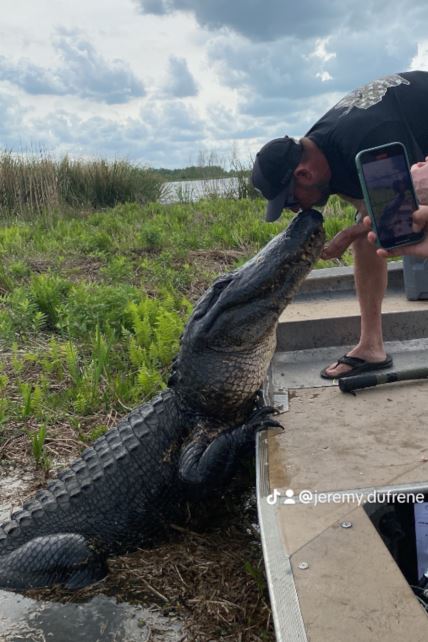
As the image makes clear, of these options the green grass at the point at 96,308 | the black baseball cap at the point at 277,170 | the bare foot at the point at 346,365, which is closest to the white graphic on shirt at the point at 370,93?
the black baseball cap at the point at 277,170

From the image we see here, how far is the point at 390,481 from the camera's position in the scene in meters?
2.26

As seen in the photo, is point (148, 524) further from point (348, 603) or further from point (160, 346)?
point (160, 346)

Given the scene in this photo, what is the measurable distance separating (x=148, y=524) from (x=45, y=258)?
5.74 m

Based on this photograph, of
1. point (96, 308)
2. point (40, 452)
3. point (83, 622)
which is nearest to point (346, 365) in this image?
point (40, 452)

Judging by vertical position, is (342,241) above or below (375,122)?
below

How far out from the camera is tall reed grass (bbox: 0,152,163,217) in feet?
42.1

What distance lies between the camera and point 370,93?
327cm

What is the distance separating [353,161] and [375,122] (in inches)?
8.3

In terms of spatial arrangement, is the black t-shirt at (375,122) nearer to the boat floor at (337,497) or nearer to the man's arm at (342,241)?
the man's arm at (342,241)

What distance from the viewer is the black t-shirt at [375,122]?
10.2 ft

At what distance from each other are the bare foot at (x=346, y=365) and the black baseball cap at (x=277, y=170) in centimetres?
86

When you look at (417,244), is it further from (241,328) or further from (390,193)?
(241,328)

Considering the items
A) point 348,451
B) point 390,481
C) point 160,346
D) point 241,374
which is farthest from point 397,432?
point 160,346

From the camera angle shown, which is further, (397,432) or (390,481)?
(397,432)
